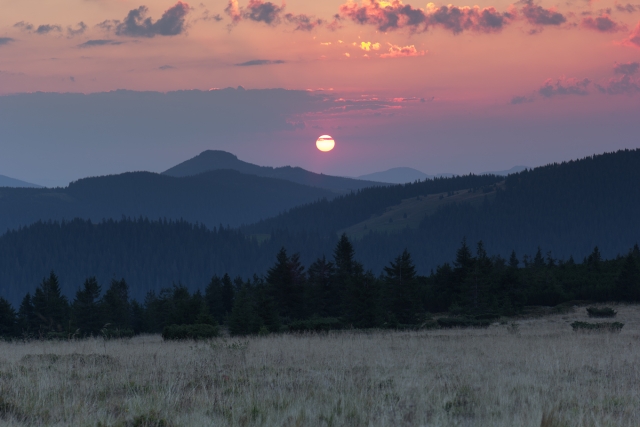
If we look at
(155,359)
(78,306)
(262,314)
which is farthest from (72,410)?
(78,306)

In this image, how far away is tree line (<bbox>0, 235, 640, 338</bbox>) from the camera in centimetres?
3644

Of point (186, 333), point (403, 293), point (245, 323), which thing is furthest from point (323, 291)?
point (186, 333)

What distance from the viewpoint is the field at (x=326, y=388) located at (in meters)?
7.62

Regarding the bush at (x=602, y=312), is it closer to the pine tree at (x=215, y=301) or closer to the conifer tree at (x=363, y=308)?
the conifer tree at (x=363, y=308)

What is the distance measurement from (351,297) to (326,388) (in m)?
26.8

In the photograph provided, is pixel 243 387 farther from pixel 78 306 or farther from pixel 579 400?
pixel 78 306

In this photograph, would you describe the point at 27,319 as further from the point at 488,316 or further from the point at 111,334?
the point at 488,316

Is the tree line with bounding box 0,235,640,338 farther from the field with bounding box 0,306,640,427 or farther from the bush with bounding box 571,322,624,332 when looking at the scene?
the field with bounding box 0,306,640,427

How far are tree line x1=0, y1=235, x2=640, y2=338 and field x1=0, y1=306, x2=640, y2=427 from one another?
56.4 ft

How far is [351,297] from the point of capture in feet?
119

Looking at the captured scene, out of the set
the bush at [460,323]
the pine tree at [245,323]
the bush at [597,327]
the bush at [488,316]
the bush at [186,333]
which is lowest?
the bush at [488,316]

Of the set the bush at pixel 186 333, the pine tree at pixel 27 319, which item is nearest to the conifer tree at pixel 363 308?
the bush at pixel 186 333

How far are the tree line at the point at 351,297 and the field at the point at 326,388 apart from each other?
17197 mm

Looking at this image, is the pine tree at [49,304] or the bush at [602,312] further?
the pine tree at [49,304]
